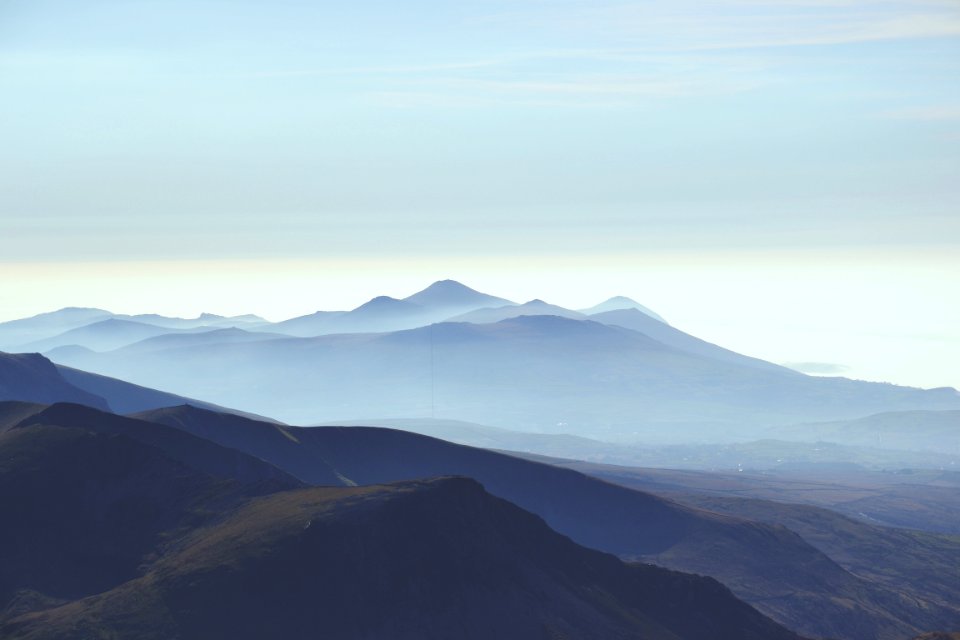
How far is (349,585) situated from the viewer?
575 feet

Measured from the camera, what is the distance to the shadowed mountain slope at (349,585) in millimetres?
162500

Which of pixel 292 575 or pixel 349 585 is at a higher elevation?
pixel 292 575

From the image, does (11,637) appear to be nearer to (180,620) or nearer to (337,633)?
(180,620)

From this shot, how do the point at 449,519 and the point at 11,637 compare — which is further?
the point at 449,519

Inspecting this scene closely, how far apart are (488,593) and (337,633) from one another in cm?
2479

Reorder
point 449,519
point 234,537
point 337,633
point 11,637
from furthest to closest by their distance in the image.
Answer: point 449,519 < point 234,537 < point 337,633 < point 11,637

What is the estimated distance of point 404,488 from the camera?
197500 mm

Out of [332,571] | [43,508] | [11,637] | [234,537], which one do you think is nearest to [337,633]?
[332,571]

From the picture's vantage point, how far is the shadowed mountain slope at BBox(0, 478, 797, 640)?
162500 millimetres

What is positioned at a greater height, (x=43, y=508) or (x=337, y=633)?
(x=43, y=508)

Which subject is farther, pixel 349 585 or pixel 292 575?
pixel 349 585

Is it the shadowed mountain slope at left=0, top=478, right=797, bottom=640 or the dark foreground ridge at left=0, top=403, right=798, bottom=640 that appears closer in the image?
the shadowed mountain slope at left=0, top=478, right=797, bottom=640

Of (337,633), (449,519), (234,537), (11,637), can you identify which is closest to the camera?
(11,637)

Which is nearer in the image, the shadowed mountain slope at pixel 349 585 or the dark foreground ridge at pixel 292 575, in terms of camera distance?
the shadowed mountain slope at pixel 349 585
